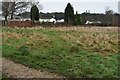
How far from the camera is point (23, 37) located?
53.6ft

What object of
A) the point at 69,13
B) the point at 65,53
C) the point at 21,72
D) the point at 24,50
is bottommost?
the point at 21,72

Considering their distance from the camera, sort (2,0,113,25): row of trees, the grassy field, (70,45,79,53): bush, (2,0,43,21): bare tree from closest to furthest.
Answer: the grassy field → (70,45,79,53): bush → (2,0,113,25): row of trees → (2,0,43,21): bare tree

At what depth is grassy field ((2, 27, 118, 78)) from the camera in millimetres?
10312

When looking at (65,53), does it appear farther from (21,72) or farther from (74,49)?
(21,72)

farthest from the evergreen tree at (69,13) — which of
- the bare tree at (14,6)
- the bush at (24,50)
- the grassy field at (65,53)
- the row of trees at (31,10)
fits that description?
the bush at (24,50)

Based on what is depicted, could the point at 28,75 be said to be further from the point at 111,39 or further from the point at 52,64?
the point at 111,39

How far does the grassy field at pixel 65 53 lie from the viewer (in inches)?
406

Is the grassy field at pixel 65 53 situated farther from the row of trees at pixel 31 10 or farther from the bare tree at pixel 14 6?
the bare tree at pixel 14 6

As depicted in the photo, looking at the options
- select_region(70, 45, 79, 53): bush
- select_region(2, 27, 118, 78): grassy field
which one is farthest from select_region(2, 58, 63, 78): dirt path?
select_region(70, 45, 79, 53): bush

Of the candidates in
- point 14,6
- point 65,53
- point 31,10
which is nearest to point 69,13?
point 31,10

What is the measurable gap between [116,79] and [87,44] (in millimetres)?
5373

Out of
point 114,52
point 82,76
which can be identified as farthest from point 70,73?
point 114,52

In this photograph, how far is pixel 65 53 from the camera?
1266 centimetres

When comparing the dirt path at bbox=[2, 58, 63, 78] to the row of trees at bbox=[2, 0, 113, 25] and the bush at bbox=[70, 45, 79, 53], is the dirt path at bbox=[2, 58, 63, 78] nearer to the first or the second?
the bush at bbox=[70, 45, 79, 53]
